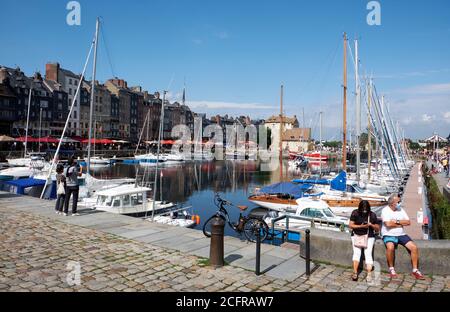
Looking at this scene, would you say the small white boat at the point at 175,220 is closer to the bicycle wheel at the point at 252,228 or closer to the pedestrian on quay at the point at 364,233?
the bicycle wheel at the point at 252,228

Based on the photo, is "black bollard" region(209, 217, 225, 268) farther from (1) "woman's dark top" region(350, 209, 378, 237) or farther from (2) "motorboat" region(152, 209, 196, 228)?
(2) "motorboat" region(152, 209, 196, 228)

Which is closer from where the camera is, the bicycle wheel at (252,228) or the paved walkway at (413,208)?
the bicycle wheel at (252,228)

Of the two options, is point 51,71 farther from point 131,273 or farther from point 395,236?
point 395,236

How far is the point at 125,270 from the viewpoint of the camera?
25.7ft

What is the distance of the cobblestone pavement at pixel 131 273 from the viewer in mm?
6922

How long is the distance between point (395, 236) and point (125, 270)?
600 centimetres

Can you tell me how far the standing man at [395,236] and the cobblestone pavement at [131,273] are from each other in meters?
0.29

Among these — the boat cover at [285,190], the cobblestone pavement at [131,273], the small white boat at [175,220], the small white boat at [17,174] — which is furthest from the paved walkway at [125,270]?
the small white boat at [17,174]

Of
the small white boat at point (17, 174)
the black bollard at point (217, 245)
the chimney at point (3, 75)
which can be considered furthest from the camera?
the chimney at point (3, 75)

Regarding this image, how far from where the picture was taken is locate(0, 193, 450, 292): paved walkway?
6953 millimetres
